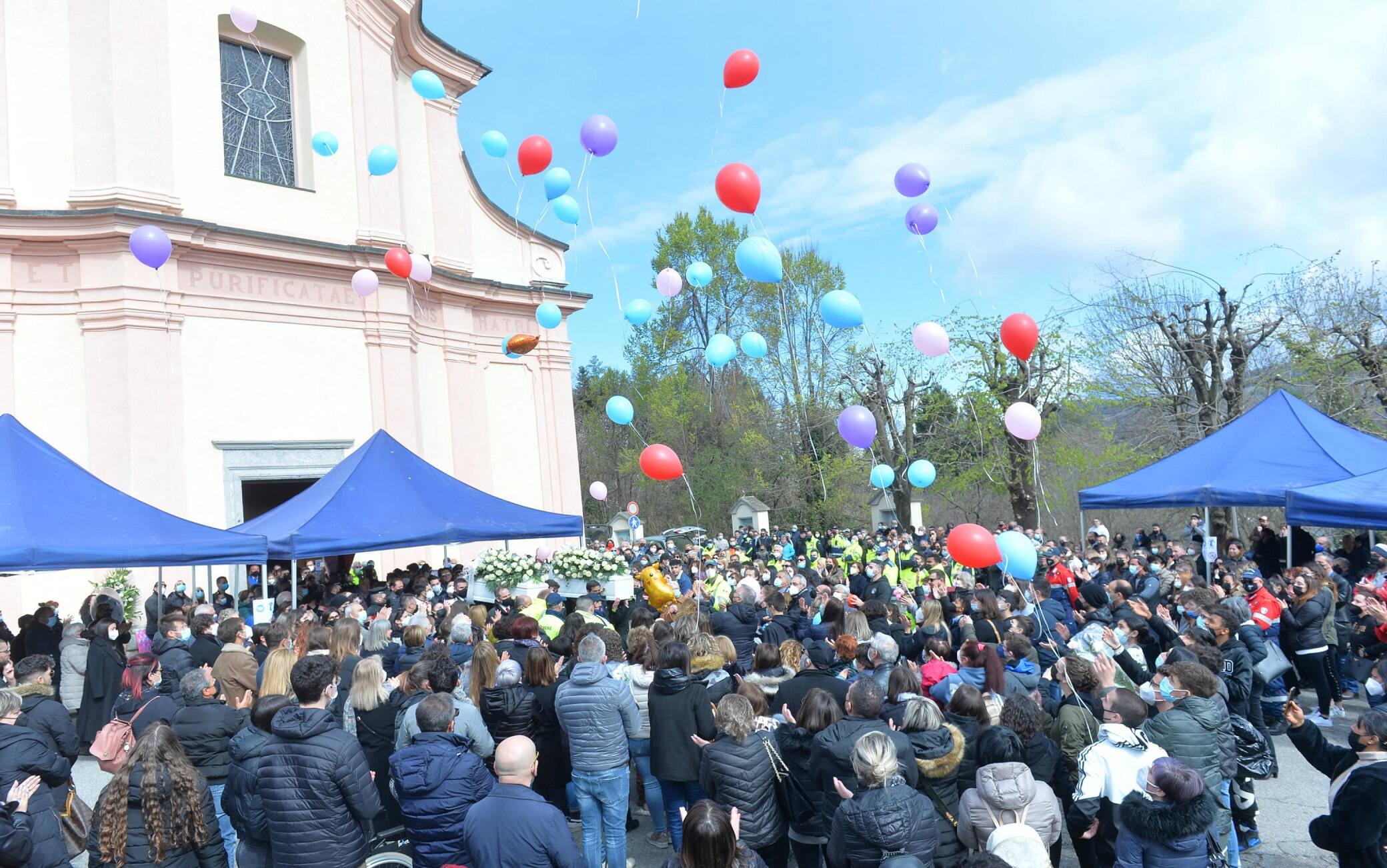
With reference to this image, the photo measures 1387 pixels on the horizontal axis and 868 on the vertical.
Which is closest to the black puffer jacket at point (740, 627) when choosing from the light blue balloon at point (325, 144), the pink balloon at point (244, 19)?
the light blue balloon at point (325, 144)

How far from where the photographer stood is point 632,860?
6324 millimetres

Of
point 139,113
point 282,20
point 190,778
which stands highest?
point 282,20

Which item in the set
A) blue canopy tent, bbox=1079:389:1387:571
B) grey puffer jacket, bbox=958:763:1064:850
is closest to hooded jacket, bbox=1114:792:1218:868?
grey puffer jacket, bbox=958:763:1064:850

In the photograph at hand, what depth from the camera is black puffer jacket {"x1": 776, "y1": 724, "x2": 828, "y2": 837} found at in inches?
191

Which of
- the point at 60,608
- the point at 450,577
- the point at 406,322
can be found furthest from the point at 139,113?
the point at 450,577

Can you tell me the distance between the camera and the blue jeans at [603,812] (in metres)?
5.71

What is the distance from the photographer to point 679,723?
18.7ft

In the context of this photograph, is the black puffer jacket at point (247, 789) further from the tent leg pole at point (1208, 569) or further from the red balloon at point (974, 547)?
the tent leg pole at point (1208, 569)

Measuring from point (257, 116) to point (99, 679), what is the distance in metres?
12.4

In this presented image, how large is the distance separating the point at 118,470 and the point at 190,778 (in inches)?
490

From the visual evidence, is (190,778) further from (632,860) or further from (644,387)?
(644,387)

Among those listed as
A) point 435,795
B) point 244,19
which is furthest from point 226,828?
point 244,19

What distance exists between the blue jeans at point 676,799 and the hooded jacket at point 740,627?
9.26ft

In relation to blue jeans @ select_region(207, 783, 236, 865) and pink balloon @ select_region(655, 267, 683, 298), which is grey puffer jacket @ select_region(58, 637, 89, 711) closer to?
blue jeans @ select_region(207, 783, 236, 865)
